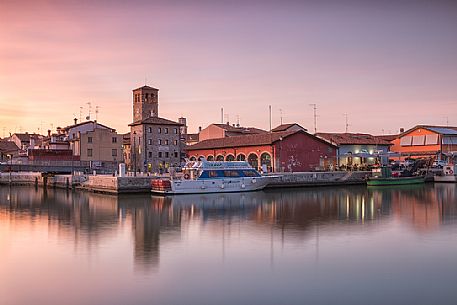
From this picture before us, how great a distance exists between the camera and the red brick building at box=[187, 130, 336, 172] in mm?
48219

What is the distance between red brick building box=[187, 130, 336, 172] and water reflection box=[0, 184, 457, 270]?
11030 millimetres

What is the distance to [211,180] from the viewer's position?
3706 cm

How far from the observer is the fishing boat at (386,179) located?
151 feet

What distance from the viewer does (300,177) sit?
44.2 m

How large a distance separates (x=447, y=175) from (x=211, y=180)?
1088 inches

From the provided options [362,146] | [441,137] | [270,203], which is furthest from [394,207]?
[441,137]

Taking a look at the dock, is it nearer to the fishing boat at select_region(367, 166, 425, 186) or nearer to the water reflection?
the water reflection

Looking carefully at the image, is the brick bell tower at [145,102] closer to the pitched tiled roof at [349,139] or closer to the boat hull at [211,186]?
the pitched tiled roof at [349,139]

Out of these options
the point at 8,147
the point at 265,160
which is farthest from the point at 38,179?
the point at 8,147

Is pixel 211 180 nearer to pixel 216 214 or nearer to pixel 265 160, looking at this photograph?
pixel 216 214

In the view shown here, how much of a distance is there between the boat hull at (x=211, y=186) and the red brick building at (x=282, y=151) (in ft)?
22.6

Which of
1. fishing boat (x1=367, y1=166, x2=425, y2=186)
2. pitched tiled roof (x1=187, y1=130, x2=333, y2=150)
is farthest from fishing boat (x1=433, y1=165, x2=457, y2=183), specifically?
pitched tiled roof (x1=187, y1=130, x2=333, y2=150)

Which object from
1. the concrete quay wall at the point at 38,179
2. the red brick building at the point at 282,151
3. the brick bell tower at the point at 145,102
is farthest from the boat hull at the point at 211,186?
the brick bell tower at the point at 145,102

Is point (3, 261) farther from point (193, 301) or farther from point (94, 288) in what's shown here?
point (193, 301)
